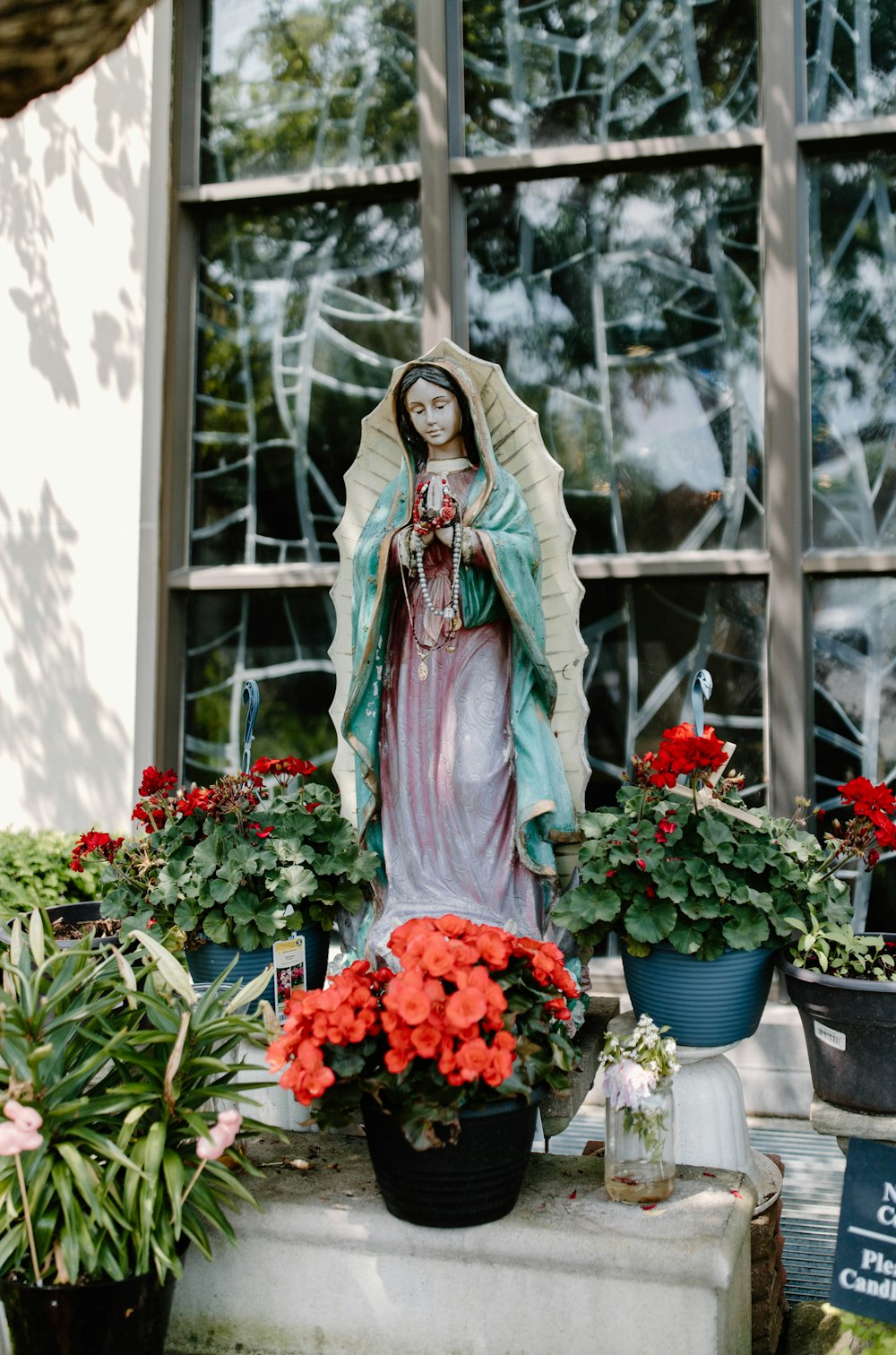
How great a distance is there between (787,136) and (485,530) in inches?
110

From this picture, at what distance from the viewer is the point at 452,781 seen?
335cm

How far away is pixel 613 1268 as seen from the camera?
2459 mm

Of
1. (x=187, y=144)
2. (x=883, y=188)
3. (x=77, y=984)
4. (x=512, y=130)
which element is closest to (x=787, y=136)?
(x=883, y=188)

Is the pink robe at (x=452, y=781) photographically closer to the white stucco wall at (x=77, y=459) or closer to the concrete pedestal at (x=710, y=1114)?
the concrete pedestal at (x=710, y=1114)

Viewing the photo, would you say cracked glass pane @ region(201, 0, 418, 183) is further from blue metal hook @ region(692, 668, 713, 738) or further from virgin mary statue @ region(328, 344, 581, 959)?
blue metal hook @ region(692, 668, 713, 738)

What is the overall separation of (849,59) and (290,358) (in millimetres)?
2726

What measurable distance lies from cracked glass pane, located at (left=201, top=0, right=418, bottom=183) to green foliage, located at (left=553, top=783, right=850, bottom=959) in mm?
3704

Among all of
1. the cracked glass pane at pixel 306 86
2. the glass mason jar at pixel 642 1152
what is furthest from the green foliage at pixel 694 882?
the cracked glass pane at pixel 306 86

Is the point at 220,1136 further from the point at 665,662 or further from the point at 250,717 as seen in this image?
the point at 665,662

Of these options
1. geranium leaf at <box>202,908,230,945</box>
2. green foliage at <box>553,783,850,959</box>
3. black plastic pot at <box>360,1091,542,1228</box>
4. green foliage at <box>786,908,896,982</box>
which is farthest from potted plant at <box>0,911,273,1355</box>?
green foliage at <box>786,908,896,982</box>

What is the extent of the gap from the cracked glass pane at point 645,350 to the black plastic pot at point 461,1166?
3115mm

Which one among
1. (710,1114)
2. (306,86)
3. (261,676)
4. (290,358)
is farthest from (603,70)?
(710,1114)

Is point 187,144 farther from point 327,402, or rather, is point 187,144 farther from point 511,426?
point 511,426

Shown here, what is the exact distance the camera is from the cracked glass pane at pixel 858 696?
493cm
